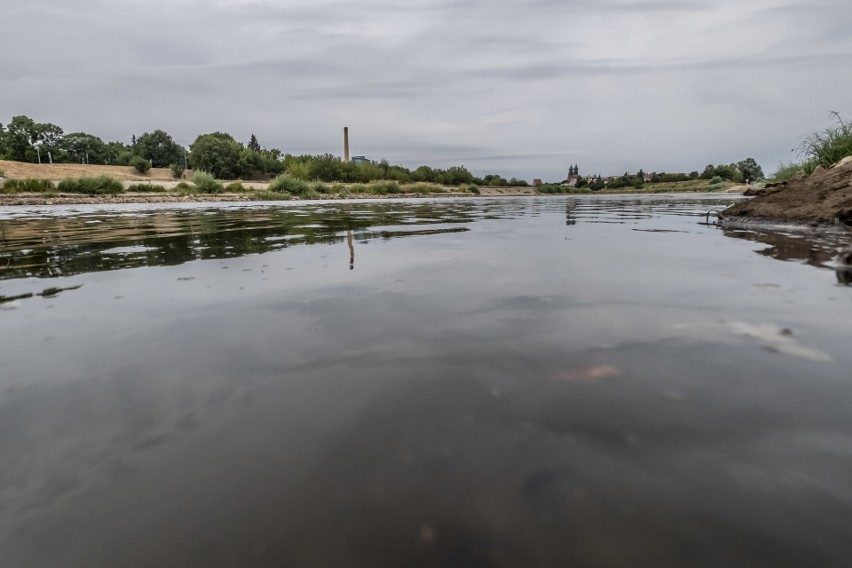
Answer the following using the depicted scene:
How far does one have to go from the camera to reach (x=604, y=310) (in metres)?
2.74

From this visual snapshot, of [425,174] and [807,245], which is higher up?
[425,174]

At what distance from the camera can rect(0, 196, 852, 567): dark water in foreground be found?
3.23ft

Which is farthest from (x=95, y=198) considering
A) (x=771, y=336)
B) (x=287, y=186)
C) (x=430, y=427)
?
(x=771, y=336)

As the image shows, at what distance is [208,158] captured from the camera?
6319 centimetres

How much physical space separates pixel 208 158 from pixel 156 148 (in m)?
35.9

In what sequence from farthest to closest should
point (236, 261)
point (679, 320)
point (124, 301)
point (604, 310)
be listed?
point (236, 261)
point (124, 301)
point (604, 310)
point (679, 320)

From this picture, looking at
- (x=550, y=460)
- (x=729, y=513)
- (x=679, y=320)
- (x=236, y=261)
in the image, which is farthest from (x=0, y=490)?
(x=236, y=261)

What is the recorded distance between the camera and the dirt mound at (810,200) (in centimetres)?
615

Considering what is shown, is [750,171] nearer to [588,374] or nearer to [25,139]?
[588,374]

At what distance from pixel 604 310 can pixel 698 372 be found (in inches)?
37.4

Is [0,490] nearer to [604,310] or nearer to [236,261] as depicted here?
[604,310]

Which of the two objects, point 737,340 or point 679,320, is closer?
point 737,340

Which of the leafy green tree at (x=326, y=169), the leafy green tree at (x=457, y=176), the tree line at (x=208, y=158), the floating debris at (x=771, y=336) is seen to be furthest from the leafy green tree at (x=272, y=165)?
the floating debris at (x=771, y=336)

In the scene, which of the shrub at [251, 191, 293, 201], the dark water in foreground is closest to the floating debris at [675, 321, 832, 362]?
the dark water in foreground
